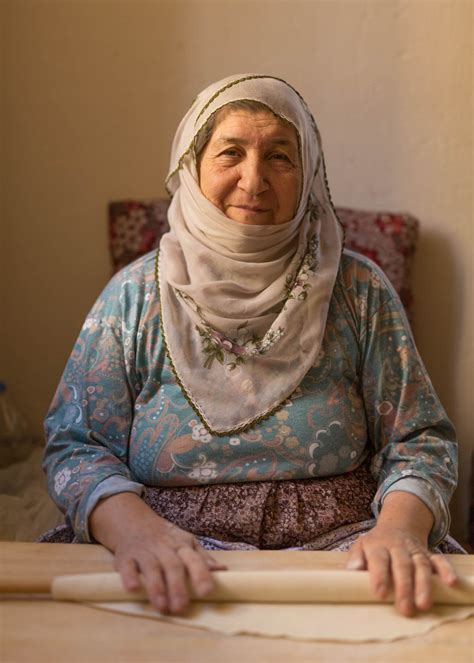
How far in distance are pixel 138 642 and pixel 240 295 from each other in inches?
29.8

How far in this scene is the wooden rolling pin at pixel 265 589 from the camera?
1.00 m

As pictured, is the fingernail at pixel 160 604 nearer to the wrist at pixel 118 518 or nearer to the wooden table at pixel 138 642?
the wooden table at pixel 138 642

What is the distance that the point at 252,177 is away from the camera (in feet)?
4.82

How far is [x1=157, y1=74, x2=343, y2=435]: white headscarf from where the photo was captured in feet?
4.79

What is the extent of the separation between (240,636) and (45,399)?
61.9 inches

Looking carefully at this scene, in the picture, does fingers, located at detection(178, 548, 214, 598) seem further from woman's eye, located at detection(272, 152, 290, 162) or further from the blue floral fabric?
woman's eye, located at detection(272, 152, 290, 162)

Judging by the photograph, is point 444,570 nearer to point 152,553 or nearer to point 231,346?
point 152,553

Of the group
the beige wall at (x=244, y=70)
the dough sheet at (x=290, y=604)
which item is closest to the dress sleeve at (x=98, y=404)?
the dough sheet at (x=290, y=604)

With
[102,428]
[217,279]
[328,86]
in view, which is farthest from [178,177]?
[328,86]

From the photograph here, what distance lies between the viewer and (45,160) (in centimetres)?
229

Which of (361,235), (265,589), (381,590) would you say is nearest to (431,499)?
(381,590)

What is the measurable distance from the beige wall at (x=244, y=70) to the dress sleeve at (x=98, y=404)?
0.82 meters

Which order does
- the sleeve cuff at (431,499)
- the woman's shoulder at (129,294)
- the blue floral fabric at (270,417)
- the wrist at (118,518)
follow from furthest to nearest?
1. the woman's shoulder at (129,294)
2. the blue floral fabric at (270,417)
3. the sleeve cuff at (431,499)
4. the wrist at (118,518)

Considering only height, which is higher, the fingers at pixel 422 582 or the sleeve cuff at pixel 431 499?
the fingers at pixel 422 582
